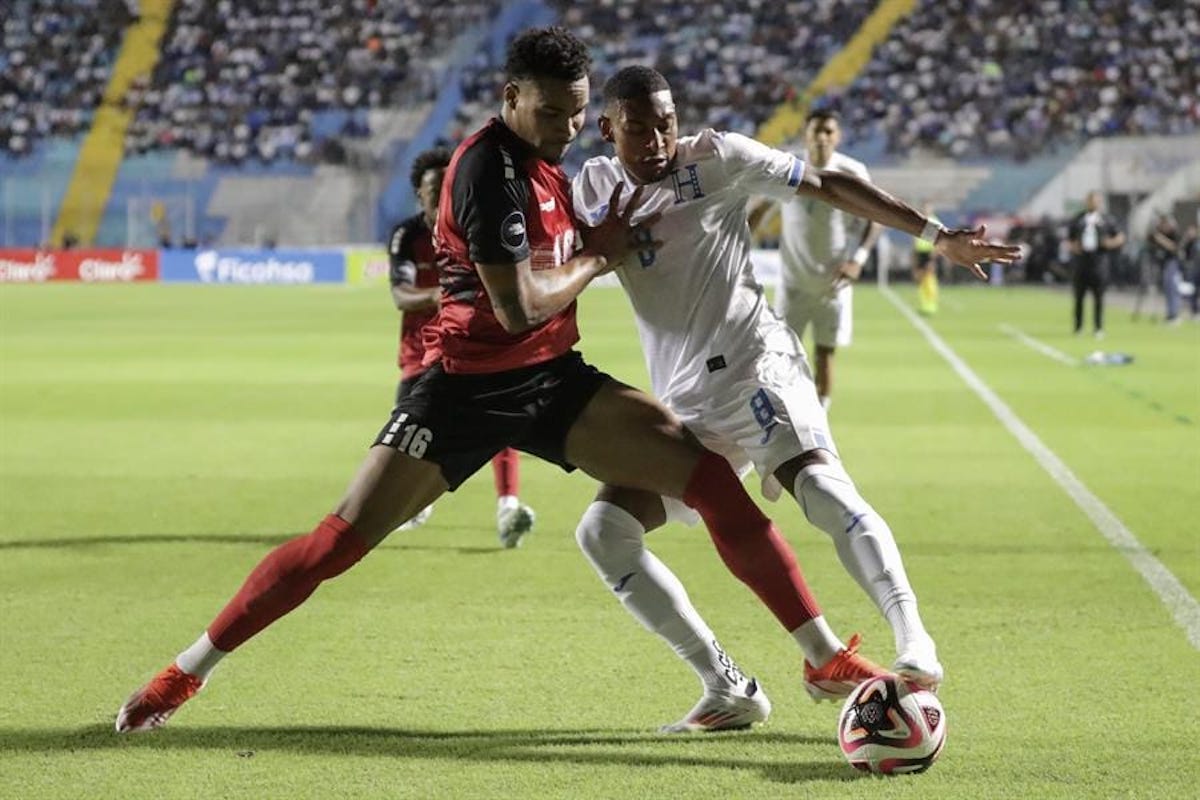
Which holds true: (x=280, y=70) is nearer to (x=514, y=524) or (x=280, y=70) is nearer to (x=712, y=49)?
(x=712, y=49)

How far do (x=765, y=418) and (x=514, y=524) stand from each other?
4.01m

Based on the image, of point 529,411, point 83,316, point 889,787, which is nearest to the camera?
point 889,787

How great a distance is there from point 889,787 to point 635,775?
2.21 feet

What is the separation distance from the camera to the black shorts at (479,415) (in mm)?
5441

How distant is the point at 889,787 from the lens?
16.2 feet

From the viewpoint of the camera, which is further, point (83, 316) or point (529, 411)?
point (83, 316)

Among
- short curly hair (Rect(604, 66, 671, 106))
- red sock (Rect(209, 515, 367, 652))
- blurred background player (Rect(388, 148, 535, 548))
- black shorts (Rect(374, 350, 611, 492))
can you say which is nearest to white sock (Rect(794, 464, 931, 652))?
black shorts (Rect(374, 350, 611, 492))

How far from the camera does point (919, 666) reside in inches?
200

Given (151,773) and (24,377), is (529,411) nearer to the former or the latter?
(151,773)

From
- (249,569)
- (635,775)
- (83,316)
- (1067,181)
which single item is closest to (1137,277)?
(1067,181)

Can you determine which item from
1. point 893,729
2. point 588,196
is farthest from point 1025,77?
point 893,729

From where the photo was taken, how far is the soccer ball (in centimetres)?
501

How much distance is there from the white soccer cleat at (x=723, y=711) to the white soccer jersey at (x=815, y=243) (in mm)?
8972

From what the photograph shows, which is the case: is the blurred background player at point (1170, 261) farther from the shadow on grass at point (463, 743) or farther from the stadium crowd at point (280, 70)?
the shadow on grass at point (463, 743)
